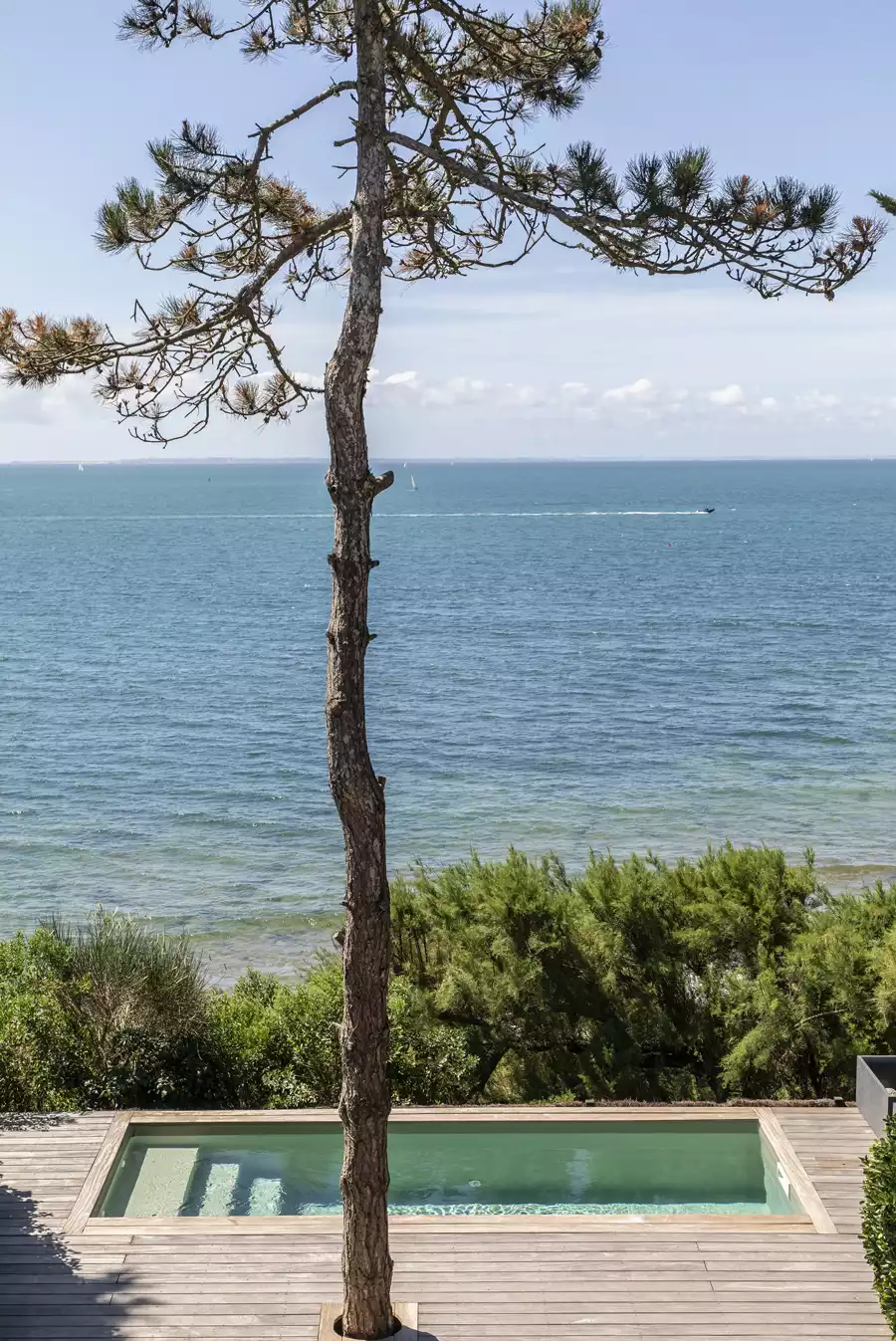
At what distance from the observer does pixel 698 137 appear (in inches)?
211

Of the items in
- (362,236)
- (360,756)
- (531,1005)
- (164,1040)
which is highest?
(362,236)

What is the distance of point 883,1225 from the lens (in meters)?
5.39

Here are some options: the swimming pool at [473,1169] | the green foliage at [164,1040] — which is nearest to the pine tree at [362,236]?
the swimming pool at [473,1169]

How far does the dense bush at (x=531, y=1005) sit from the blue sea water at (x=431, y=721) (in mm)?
8421

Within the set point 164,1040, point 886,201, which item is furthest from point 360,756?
point 886,201

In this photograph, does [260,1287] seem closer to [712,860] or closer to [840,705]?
[712,860]

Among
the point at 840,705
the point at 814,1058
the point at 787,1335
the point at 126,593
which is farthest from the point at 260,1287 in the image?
the point at 126,593

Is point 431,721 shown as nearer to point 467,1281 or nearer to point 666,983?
point 666,983

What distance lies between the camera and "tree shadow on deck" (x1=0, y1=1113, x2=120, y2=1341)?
17.9ft

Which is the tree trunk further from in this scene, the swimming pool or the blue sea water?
the blue sea water

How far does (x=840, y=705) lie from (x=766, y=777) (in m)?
7.89

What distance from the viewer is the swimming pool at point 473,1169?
681 cm

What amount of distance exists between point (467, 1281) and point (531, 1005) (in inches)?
167

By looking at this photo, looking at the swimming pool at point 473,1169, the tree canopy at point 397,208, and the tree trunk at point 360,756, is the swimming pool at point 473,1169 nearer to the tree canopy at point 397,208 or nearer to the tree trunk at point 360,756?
the tree trunk at point 360,756
